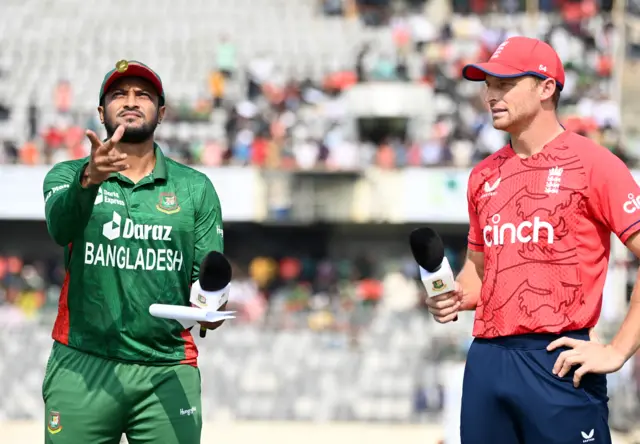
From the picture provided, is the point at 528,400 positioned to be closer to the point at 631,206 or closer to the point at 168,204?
the point at 631,206

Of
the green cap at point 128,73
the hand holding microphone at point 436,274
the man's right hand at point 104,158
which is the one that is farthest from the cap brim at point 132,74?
the hand holding microphone at point 436,274

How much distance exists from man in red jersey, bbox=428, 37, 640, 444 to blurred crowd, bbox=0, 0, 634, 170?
14.8 metres

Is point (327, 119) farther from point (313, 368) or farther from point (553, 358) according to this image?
point (553, 358)

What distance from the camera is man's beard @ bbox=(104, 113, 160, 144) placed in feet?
14.5

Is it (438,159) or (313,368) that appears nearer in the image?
(313,368)

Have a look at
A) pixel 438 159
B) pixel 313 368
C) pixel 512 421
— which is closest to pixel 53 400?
pixel 512 421

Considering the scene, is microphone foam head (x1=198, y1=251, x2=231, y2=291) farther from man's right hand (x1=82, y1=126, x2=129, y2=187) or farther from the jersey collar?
the jersey collar

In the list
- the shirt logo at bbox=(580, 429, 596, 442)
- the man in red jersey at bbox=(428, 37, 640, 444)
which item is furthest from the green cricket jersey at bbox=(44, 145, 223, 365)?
the shirt logo at bbox=(580, 429, 596, 442)

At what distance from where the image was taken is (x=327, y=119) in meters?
20.4

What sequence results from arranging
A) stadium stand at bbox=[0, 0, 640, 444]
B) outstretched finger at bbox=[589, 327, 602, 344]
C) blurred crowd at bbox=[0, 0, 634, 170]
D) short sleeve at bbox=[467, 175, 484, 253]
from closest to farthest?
outstretched finger at bbox=[589, 327, 602, 344]
short sleeve at bbox=[467, 175, 484, 253]
stadium stand at bbox=[0, 0, 640, 444]
blurred crowd at bbox=[0, 0, 634, 170]

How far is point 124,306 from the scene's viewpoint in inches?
173

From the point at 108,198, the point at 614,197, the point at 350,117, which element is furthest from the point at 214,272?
the point at 350,117

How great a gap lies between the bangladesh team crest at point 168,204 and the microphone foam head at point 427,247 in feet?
3.35

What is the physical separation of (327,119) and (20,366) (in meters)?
9.01
